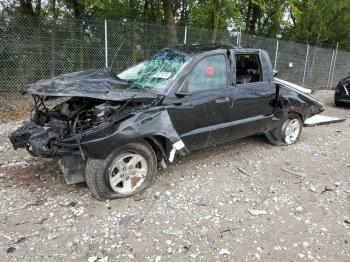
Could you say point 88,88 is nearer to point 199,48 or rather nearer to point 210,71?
point 210,71

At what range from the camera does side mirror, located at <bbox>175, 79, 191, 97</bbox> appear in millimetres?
4055

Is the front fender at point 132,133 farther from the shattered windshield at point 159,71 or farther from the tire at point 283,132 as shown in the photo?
the tire at point 283,132

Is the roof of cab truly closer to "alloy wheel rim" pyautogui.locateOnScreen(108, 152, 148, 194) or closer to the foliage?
"alloy wheel rim" pyautogui.locateOnScreen(108, 152, 148, 194)

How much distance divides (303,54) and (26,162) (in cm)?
1342

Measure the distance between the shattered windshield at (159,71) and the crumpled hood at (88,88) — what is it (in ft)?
0.99

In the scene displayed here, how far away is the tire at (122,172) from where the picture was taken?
363 centimetres

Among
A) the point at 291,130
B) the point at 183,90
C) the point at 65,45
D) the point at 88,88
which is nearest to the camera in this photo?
the point at 88,88

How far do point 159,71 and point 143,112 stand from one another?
3.31 ft

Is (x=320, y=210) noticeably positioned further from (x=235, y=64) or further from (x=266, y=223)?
(x=235, y=64)

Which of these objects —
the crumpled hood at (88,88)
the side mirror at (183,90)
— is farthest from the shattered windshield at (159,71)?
the crumpled hood at (88,88)

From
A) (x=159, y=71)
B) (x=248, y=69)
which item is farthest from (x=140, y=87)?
(x=248, y=69)

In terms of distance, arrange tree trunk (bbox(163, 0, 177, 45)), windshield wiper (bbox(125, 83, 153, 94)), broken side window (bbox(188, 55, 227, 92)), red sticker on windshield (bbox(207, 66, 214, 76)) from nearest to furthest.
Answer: windshield wiper (bbox(125, 83, 153, 94))
broken side window (bbox(188, 55, 227, 92))
red sticker on windshield (bbox(207, 66, 214, 76))
tree trunk (bbox(163, 0, 177, 45))

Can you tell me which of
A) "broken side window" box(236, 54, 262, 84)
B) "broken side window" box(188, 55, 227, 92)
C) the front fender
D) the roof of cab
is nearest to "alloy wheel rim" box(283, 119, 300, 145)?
"broken side window" box(236, 54, 262, 84)

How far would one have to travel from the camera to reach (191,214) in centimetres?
363
